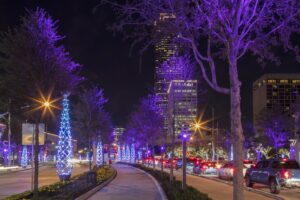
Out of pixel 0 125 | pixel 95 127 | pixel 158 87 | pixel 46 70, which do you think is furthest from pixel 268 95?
pixel 46 70

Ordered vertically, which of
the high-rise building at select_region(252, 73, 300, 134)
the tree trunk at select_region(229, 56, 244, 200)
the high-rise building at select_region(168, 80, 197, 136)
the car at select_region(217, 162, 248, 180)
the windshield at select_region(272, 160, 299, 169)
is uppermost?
the high-rise building at select_region(252, 73, 300, 134)

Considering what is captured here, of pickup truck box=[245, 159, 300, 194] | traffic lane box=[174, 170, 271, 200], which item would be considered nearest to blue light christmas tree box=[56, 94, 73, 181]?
traffic lane box=[174, 170, 271, 200]

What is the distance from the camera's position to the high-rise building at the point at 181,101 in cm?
2691

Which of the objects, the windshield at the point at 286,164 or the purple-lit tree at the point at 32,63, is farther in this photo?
the windshield at the point at 286,164

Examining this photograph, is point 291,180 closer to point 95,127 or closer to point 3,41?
point 3,41

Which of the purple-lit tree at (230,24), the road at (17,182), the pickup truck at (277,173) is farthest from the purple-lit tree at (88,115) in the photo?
the purple-lit tree at (230,24)

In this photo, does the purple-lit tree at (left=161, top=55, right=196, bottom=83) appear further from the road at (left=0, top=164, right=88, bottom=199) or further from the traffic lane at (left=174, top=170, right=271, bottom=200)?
the road at (left=0, top=164, right=88, bottom=199)

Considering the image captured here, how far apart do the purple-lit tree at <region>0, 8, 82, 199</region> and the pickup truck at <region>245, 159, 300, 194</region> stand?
Answer: 45.0 ft

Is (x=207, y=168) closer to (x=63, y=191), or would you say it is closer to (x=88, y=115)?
(x=88, y=115)

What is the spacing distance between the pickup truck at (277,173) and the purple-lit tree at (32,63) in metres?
13.7

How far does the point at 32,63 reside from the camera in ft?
55.6

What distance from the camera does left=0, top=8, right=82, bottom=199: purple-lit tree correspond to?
55.4ft

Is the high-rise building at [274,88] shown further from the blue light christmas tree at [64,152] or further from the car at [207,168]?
the blue light christmas tree at [64,152]

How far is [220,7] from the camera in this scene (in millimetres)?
9203
